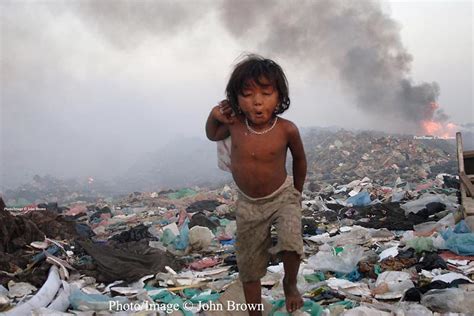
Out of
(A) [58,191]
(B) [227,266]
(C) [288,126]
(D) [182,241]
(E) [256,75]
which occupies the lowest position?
(B) [227,266]

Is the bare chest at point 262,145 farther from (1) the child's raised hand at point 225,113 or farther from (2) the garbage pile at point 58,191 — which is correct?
(2) the garbage pile at point 58,191

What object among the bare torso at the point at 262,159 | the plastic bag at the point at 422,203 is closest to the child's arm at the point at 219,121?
the bare torso at the point at 262,159

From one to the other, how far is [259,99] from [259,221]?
677mm

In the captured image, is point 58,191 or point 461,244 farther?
point 58,191

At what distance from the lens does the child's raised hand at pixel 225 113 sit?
2598 mm

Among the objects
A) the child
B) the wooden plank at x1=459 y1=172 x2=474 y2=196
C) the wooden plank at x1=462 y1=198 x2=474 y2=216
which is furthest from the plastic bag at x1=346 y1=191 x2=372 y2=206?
the child

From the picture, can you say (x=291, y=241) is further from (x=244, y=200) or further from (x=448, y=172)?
(x=448, y=172)

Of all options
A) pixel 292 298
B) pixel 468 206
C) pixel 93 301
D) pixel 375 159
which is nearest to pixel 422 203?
pixel 468 206

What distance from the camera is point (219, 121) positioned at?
266cm

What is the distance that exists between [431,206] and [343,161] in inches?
380

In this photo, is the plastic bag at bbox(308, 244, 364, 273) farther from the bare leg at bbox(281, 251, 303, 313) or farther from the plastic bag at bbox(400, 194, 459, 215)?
the plastic bag at bbox(400, 194, 459, 215)

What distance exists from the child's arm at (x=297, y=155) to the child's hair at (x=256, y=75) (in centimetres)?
16

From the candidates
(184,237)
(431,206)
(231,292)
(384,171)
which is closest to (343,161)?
(384,171)

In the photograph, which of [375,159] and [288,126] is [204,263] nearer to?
[288,126]
